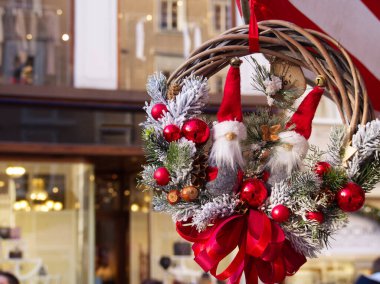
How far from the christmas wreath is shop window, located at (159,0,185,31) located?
21.8 feet

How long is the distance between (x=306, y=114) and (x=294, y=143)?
108mm

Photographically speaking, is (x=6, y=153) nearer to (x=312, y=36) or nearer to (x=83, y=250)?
(x=83, y=250)

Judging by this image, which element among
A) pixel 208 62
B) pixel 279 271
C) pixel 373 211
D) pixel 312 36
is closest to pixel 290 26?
pixel 312 36

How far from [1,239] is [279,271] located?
6.41 metres

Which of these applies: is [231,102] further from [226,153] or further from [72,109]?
[72,109]

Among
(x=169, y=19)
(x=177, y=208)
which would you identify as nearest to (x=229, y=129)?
(x=177, y=208)

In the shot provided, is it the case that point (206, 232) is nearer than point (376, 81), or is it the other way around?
point (206, 232)

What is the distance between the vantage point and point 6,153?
309 inches

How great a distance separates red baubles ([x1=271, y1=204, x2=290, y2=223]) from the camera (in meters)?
1.76

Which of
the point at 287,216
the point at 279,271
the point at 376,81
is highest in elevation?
the point at 376,81

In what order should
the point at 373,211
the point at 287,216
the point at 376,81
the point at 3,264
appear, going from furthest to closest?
1. the point at 373,211
2. the point at 3,264
3. the point at 376,81
4. the point at 287,216

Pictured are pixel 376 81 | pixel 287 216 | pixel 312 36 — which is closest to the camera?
pixel 287 216

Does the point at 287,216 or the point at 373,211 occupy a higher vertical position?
the point at 287,216

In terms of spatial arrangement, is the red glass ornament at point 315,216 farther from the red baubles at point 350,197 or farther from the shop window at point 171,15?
the shop window at point 171,15
